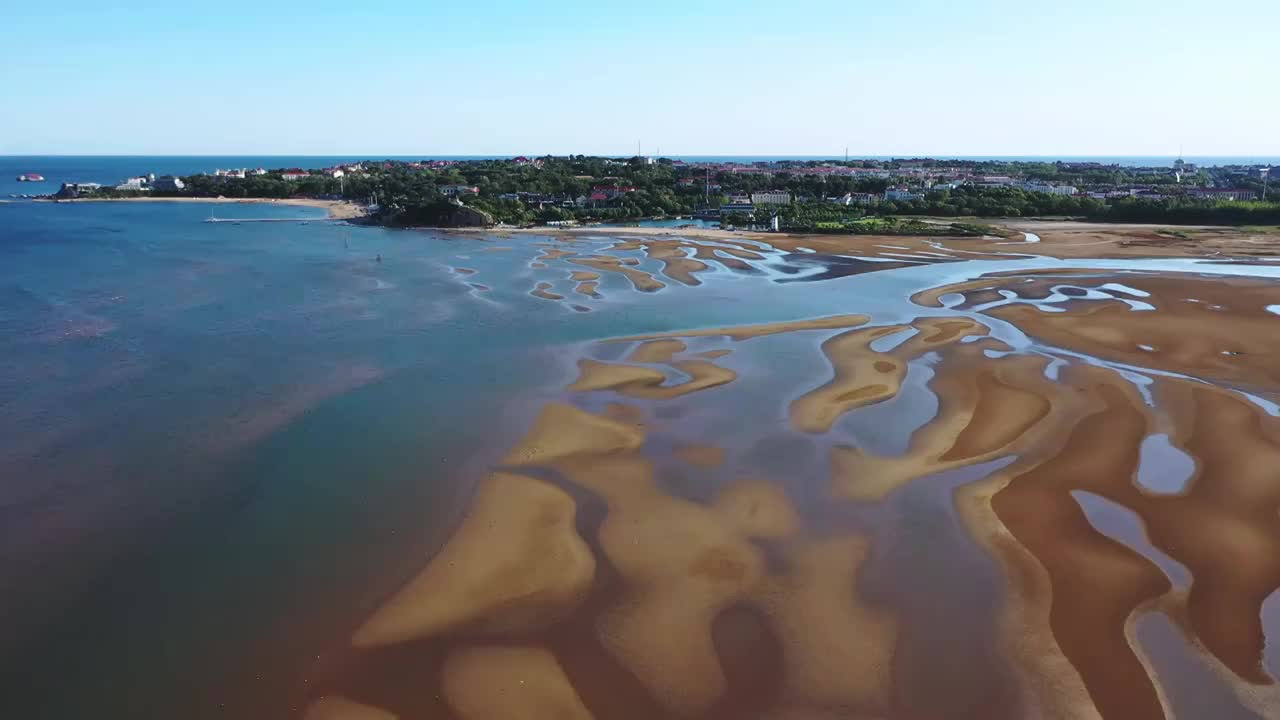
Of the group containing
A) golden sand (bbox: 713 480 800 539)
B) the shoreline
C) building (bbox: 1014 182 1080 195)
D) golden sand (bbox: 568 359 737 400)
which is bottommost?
golden sand (bbox: 713 480 800 539)

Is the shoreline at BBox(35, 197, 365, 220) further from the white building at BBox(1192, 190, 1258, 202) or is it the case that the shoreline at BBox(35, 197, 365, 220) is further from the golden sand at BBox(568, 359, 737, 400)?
the white building at BBox(1192, 190, 1258, 202)

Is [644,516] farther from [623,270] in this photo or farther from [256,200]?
[256,200]

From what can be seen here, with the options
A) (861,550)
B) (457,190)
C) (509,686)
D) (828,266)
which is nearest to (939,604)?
(861,550)

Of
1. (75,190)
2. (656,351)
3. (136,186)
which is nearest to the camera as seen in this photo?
(656,351)

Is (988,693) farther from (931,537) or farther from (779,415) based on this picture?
(779,415)

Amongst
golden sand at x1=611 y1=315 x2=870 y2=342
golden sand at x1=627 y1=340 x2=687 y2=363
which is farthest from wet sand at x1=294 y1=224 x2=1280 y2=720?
golden sand at x1=611 y1=315 x2=870 y2=342

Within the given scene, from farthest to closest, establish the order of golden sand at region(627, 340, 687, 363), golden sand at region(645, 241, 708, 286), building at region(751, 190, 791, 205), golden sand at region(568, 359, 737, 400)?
building at region(751, 190, 791, 205) → golden sand at region(645, 241, 708, 286) → golden sand at region(627, 340, 687, 363) → golden sand at region(568, 359, 737, 400)

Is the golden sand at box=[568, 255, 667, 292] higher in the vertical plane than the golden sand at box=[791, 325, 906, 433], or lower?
higher
